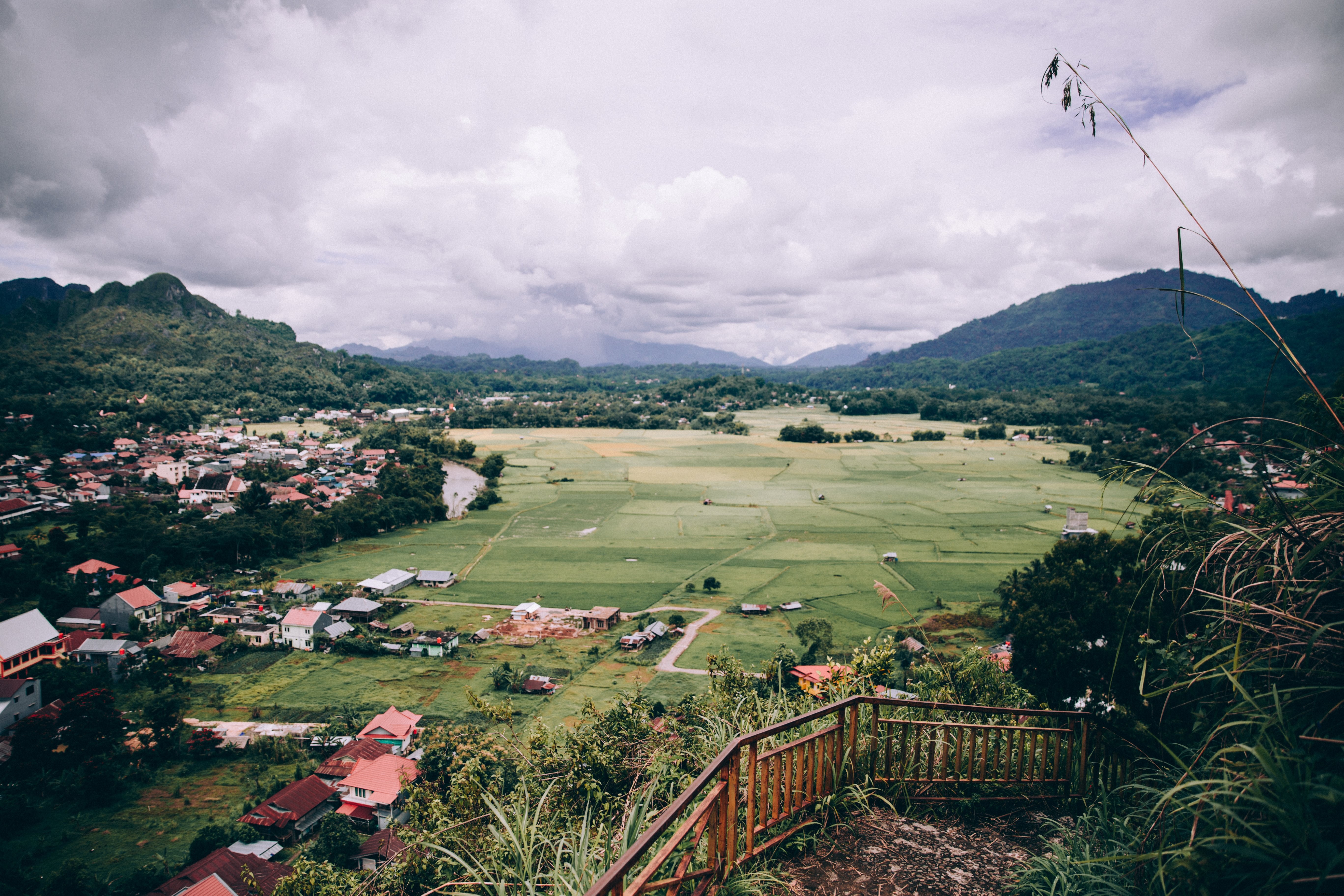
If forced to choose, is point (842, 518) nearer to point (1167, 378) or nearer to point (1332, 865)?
point (1332, 865)

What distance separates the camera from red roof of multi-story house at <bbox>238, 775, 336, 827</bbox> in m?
14.7

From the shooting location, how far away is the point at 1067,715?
473 cm

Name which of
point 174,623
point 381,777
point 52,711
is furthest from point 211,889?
point 174,623

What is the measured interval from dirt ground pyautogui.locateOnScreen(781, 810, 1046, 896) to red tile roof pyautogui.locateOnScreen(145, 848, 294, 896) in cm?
1301

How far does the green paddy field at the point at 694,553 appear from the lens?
22531 millimetres

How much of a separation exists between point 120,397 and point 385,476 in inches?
2214

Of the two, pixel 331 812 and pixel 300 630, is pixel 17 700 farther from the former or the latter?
→ pixel 331 812

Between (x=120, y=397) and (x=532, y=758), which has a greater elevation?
(x=120, y=397)

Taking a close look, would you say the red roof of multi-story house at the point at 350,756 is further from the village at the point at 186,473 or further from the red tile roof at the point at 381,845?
the village at the point at 186,473

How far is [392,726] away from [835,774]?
59.6 feet

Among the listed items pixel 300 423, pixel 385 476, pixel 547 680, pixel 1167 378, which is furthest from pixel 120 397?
pixel 1167 378

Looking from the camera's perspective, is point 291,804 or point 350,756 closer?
point 291,804

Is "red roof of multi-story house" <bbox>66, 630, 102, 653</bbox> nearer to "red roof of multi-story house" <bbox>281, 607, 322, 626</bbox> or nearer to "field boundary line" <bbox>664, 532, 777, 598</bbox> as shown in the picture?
"red roof of multi-story house" <bbox>281, 607, 322, 626</bbox>

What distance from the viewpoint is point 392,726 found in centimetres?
1850
